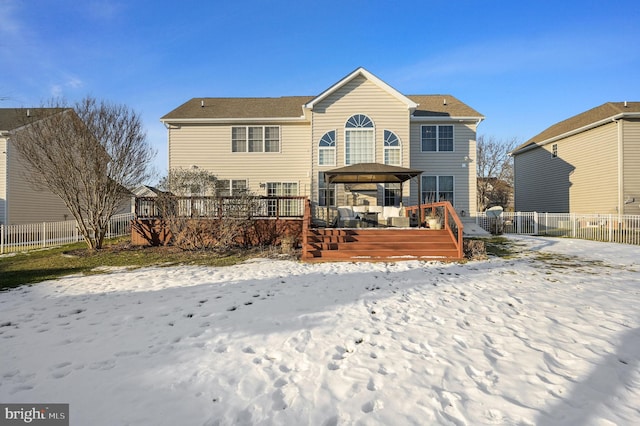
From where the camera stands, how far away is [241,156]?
52.6 ft

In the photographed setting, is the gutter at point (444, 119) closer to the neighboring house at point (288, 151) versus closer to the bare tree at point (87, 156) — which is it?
the neighboring house at point (288, 151)

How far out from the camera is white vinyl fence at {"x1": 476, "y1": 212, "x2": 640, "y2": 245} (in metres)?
13.1

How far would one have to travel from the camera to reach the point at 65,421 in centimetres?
231

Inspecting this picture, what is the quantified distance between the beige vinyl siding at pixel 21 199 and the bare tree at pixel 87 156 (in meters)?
6.91

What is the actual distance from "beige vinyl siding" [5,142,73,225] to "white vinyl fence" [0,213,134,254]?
355 cm

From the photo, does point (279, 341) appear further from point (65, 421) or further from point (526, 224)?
point (526, 224)

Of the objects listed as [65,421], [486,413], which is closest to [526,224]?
[486,413]

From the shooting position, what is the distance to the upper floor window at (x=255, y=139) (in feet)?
52.6

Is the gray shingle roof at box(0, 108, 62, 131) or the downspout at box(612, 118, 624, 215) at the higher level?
the gray shingle roof at box(0, 108, 62, 131)

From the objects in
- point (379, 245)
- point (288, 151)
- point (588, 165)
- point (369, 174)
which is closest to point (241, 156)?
point (288, 151)

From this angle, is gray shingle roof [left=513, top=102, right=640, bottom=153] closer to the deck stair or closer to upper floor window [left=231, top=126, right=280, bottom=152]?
the deck stair

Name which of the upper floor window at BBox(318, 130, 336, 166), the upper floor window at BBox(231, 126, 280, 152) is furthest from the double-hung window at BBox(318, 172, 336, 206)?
the upper floor window at BBox(231, 126, 280, 152)

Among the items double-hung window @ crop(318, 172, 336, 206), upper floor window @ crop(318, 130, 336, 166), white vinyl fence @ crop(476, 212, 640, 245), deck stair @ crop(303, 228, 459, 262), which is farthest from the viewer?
double-hung window @ crop(318, 172, 336, 206)

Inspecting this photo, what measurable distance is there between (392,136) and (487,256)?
7.59 m
